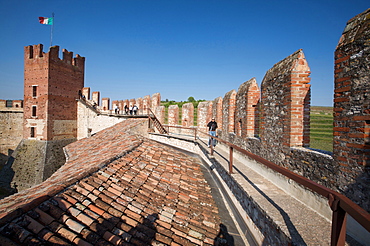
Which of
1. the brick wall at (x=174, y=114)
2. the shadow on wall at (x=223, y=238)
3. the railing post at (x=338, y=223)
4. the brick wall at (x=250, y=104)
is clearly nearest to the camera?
the railing post at (x=338, y=223)

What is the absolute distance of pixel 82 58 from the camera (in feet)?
74.5

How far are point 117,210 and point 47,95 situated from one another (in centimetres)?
1940

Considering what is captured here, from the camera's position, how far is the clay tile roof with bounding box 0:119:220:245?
7.64 ft

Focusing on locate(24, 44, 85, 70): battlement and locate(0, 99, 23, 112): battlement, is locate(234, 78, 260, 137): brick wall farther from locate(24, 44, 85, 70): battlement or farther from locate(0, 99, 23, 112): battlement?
locate(0, 99, 23, 112): battlement

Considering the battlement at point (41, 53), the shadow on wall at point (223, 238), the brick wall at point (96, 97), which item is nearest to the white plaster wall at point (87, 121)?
the brick wall at point (96, 97)

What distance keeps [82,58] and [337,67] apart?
24.8 m

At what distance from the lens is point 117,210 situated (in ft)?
10.3

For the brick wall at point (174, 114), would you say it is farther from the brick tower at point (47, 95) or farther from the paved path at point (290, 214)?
the brick tower at point (47, 95)

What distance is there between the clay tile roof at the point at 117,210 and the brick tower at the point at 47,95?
1737 cm

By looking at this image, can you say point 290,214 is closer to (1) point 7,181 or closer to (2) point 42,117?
(2) point 42,117

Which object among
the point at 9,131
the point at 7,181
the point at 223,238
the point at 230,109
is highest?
the point at 230,109

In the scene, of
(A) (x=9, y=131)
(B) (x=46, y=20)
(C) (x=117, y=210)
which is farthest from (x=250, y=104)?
(A) (x=9, y=131)

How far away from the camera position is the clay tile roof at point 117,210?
7.64 feet

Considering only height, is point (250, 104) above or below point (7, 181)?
above
